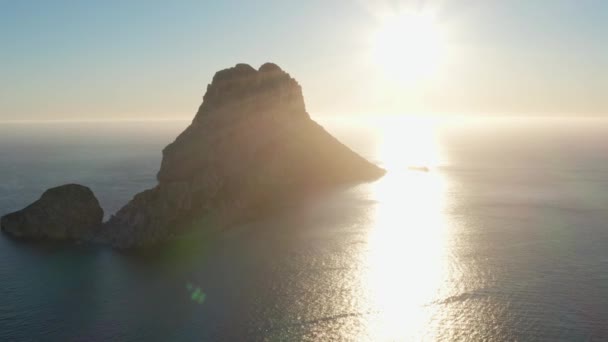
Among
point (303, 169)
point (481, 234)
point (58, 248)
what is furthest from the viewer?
point (303, 169)

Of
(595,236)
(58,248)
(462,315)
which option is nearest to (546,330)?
(462,315)

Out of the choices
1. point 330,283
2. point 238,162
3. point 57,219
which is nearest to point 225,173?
point 238,162

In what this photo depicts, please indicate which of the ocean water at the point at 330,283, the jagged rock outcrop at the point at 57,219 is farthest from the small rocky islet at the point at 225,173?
the ocean water at the point at 330,283

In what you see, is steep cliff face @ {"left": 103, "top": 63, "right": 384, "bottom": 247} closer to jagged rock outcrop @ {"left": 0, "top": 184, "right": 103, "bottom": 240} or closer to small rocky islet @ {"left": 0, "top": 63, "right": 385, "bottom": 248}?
small rocky islet @ {"left": 0, "top": 63, "right": 385, "bottom": 248}

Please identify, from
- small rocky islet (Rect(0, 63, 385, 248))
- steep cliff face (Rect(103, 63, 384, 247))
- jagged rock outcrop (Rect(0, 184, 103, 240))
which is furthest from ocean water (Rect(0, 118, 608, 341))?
steep cliff face (Rect(103, 63, 384, 247))

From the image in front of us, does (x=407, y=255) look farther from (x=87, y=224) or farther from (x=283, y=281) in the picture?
(x=87, y=224)
